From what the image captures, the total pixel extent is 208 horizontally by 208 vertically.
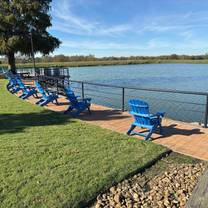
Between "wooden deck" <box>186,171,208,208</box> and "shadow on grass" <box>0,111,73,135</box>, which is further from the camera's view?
"shadow on grass" <box>0,111,73,135</box>

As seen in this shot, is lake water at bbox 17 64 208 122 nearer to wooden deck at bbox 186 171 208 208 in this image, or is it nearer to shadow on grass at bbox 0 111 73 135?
shadow on grass at bbox 0 111 73 135

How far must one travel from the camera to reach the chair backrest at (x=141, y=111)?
4461 mm

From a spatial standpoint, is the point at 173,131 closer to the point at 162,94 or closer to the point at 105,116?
the point at 105,116

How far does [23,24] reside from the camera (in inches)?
786

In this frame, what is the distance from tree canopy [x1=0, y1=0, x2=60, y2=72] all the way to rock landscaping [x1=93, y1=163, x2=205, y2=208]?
1873 cm

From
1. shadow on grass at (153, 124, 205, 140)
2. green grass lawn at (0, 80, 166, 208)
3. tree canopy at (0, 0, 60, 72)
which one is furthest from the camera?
tree canopy at (0, 0, 60, 72)

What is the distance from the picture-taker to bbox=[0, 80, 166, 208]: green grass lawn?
2.64 m

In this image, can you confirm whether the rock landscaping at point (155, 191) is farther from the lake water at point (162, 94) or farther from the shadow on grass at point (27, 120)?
the shadow on grass at point (27, 120)

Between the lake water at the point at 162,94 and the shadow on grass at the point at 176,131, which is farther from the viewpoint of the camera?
the lake water at the point at 162,94

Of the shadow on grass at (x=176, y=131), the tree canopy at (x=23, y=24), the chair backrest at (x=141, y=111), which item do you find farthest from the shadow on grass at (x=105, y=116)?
the tree canopy at (x=23, y=24)

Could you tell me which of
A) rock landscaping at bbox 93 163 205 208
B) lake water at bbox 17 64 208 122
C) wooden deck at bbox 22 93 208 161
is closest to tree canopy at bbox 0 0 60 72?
lake water at bbox 17 64 208 122

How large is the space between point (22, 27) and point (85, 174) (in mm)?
19629

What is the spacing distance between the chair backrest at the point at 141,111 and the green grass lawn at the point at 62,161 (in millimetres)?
448

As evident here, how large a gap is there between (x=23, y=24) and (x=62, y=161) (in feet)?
63.0
